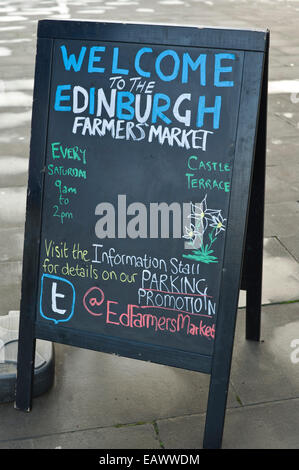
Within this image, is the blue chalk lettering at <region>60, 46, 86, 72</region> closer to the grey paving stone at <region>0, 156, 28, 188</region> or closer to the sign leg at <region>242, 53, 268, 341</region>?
the sign leg at <region>242, 53, 268, 341</region>

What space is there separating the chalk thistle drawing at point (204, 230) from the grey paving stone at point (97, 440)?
3.06 ft

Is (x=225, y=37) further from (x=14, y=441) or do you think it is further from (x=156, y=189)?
(x=14, y=441)

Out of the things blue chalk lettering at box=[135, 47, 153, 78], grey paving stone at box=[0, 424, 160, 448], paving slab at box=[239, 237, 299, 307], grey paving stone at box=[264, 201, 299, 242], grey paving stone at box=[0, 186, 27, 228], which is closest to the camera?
blue chalk lettering at box=[135, 47, 153, 78]

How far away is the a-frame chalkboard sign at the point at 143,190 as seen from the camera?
273 cm

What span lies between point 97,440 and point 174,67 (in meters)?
1.82

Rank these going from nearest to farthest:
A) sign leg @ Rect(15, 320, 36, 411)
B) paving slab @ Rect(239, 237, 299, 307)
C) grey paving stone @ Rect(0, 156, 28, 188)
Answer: sign leg @ Rect(15, 320, 36, 411) < paving slab @ Rect(239, 237, 299, 307) < grey paving stone @ Rect(0, 156, 28, 188)

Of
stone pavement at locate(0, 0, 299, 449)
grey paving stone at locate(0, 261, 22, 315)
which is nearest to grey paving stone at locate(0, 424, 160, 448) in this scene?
stone pavement at locate(0, 0, 299, 449)

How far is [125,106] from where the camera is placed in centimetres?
285

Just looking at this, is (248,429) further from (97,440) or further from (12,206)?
(12,206)

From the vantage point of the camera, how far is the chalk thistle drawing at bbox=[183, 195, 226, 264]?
2820 millimetres

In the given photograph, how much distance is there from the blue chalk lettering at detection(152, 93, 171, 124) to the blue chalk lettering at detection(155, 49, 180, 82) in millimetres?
75

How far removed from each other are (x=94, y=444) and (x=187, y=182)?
53.2 inches

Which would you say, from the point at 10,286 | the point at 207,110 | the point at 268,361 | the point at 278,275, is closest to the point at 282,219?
the point at 278,275

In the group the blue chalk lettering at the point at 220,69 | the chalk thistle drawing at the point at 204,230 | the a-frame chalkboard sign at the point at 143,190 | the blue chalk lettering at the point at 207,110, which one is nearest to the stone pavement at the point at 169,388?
the a-frame chalkboard sign at the point at 143,190
